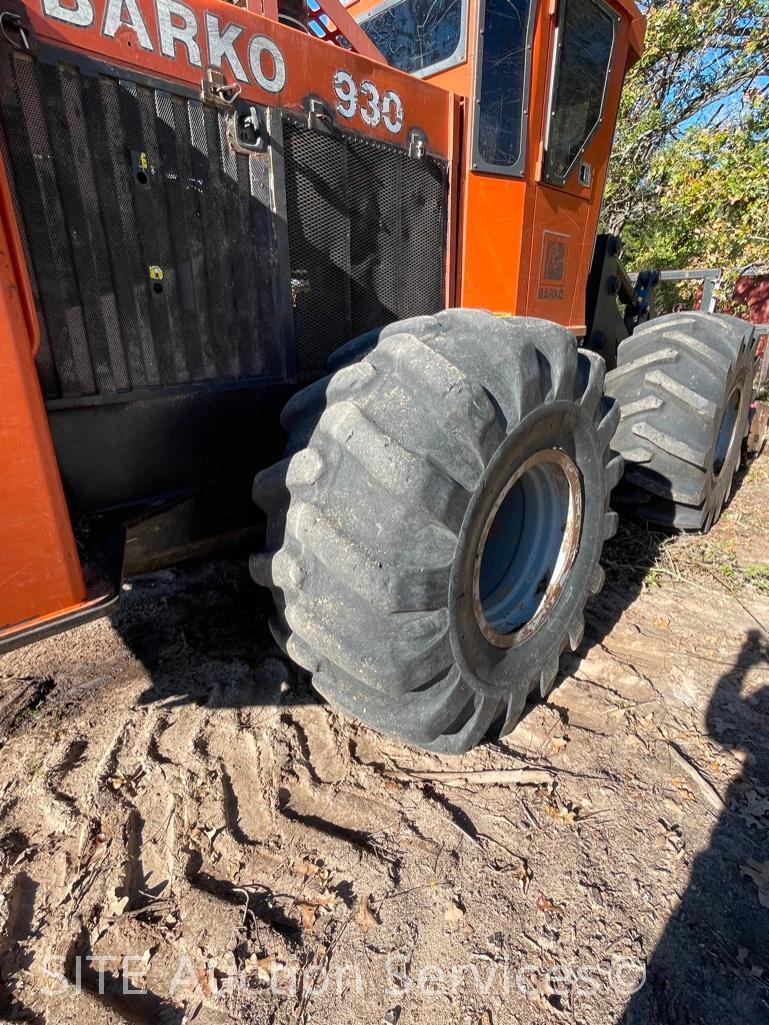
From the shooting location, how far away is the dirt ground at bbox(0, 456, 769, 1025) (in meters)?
1.36

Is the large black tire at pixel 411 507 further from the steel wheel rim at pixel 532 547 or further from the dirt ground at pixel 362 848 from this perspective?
the dirt ground at pixel 362 848

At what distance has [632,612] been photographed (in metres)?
2.98

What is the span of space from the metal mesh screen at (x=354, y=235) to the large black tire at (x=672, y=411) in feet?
4.14

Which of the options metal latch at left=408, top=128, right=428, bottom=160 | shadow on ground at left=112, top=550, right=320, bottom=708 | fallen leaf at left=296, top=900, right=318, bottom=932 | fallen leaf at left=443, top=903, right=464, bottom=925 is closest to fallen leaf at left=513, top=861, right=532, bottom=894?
fallen leaf at left=443, top=903, right=464, bottom=925

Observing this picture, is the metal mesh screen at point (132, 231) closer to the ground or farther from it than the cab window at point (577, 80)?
closer to the ground

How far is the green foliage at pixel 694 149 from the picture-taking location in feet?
28.8

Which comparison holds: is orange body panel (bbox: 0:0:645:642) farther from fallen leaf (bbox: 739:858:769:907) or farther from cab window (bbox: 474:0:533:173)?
fallen leaf (bbox: 739:858:769:907)

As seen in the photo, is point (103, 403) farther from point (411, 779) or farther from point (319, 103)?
point (411, 779)

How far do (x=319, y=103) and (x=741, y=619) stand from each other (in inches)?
112

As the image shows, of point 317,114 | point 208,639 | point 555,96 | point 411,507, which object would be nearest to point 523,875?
point 411,507

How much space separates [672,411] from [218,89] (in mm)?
2431

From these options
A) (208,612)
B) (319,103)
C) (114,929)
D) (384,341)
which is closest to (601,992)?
(114,929)

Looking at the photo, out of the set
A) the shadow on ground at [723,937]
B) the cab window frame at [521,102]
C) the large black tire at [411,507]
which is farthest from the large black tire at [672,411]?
the shadow on ground at [723,937]

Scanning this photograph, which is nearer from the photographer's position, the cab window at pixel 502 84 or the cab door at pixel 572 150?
the cab window at pixel 502 84
